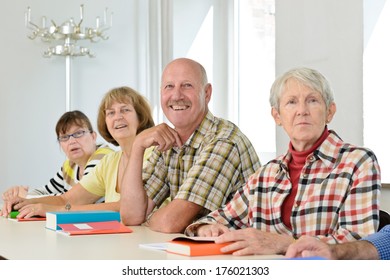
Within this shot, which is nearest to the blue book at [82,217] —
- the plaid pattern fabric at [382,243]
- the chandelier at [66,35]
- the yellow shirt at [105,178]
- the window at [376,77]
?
the yellow shirt at [105,178]

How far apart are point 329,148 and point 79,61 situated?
4.56 m

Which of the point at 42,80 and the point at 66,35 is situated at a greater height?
the point at 66,35

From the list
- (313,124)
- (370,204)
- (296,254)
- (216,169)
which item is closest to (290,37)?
(216,169)

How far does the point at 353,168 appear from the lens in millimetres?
2148

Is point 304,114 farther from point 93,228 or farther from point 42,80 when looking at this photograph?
point 42,80

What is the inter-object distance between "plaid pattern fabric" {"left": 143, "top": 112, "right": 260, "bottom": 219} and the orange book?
26.4 inches

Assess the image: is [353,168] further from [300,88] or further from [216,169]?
[216,169]

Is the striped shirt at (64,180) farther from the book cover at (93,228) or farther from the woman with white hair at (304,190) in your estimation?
the woman with white hair at (304,190)

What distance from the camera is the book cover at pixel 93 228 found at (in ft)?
8.25

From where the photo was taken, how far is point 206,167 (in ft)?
8.96

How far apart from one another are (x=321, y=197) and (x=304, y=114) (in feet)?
0.97

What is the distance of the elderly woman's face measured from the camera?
7.61 ft

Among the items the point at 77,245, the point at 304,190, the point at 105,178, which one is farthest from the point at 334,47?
the point at 77,245

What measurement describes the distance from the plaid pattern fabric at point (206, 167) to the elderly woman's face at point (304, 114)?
451 millimetres
